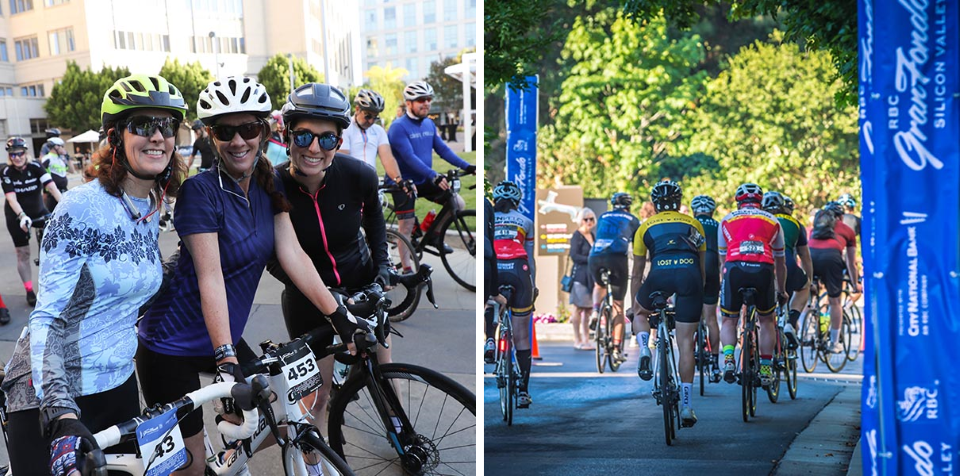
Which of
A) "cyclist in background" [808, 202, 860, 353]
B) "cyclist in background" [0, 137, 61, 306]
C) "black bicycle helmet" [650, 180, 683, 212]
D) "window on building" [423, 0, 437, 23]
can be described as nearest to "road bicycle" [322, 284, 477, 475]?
"black bicycle helmet" [650, 180, 683, 212]

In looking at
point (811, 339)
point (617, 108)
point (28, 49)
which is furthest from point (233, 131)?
point (617, 108)

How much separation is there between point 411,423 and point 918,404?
6.73 ft

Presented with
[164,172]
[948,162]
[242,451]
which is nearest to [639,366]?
[948,162]

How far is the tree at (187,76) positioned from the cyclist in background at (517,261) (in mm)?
1817

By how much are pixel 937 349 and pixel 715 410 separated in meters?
2.00

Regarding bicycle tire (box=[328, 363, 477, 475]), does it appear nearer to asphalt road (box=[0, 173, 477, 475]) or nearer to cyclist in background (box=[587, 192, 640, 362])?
asphalt road (box=[0, 173, 477, 475])

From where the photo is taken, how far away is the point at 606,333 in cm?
620

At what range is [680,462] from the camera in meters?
4.57

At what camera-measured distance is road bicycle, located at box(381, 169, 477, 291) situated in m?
5.82

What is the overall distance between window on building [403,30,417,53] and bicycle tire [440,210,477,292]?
5.23 feet

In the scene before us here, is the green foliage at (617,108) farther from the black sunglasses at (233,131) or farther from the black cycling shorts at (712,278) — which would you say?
the black sunglasses at (233,131)

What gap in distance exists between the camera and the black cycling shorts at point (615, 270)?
5.43m

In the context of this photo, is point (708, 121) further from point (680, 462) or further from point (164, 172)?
point (164, 172)

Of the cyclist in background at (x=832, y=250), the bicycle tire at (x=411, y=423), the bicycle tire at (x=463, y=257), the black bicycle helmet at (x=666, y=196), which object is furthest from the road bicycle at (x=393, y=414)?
→ the cyclist in background at (x=832, y=250)
